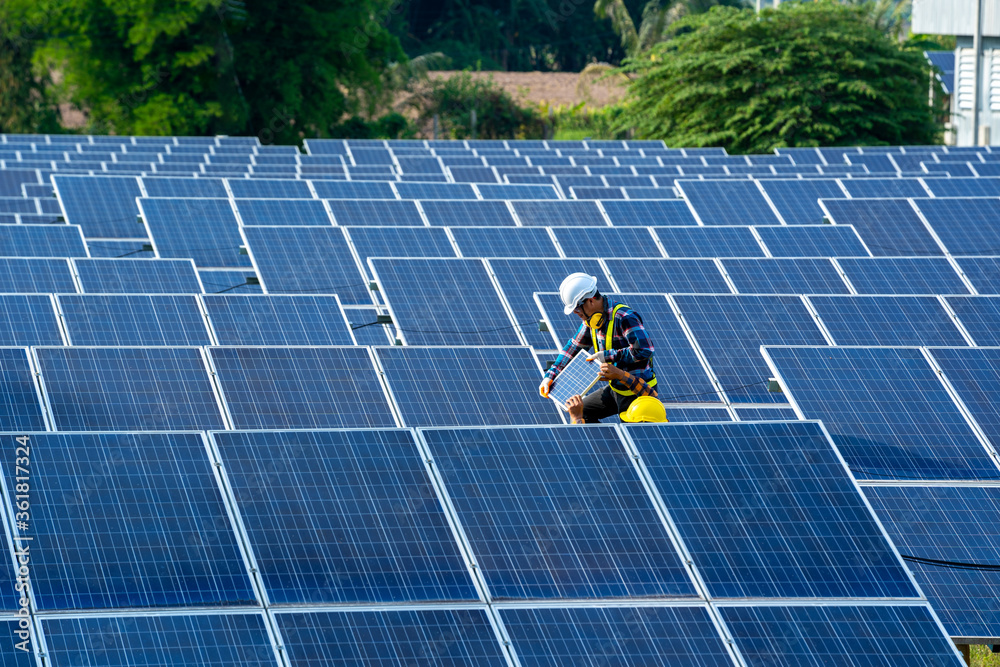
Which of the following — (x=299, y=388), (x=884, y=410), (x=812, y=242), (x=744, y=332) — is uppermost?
(x=812, y=242)

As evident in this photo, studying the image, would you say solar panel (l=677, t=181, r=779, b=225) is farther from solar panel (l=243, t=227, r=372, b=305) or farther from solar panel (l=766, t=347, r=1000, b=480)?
solar panel (l=766, t=347, r=1000, b=480)

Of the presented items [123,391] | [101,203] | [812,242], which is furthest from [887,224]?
[123,391]

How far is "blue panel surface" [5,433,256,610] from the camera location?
6.40m

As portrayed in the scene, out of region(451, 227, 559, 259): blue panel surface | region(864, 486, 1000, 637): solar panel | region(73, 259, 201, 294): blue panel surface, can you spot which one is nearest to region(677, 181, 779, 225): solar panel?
region(451, 227, 559, 259): blue panel surface

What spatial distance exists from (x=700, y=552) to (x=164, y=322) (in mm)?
6911

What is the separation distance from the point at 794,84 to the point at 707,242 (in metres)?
29.0

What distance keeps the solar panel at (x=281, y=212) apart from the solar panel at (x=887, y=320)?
26.0ft

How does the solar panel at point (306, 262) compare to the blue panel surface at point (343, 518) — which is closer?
the blue panel surface at point (343, 518)

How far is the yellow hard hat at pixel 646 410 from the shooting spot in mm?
9430

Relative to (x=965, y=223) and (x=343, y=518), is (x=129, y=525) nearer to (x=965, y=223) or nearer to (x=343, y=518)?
(x=343, y=518)

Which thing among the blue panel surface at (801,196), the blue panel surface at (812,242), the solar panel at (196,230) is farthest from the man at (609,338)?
the blue panel surface at (801,196)

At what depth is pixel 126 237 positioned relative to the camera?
19.2 m

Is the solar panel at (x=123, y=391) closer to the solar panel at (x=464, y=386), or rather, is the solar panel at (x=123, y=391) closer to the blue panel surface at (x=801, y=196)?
the solar panel at (x=464, y=386)

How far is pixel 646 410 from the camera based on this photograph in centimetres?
945
